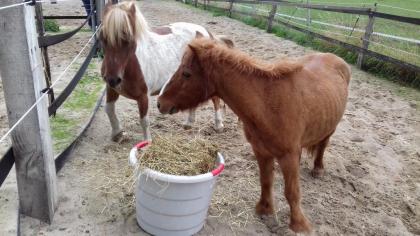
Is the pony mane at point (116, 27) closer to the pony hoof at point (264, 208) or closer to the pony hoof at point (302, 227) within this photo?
the pony hoof at point (264, 208)

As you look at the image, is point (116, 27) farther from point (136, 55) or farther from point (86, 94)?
point (86, 94)

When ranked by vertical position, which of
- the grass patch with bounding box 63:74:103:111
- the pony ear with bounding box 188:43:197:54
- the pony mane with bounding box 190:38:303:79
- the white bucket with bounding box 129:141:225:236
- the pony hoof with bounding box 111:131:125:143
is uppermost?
the pony ear with bounding box 188:43:197:54

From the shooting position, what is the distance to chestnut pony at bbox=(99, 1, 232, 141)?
3.49 metres

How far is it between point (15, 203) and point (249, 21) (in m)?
12.7

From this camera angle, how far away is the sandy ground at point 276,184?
2.99 m

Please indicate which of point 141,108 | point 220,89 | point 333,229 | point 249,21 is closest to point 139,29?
point 141,108

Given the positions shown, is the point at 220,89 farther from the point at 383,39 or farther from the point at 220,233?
the point at 383,39

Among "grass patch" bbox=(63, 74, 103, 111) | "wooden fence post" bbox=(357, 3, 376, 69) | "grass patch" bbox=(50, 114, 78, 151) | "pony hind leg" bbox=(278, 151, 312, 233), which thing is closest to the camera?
"pony hind leg" bbox=(278, 151, 312, 233)

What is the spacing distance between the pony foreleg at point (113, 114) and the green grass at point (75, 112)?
0.43 metres

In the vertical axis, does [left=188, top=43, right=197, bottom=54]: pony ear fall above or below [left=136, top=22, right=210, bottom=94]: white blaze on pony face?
above

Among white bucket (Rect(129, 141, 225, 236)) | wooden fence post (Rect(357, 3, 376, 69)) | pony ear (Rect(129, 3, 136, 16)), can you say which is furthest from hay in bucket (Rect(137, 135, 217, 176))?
wooden fence post (Rect(357, 3, 376, 69))

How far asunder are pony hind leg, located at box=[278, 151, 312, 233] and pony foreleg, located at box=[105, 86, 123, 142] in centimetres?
218

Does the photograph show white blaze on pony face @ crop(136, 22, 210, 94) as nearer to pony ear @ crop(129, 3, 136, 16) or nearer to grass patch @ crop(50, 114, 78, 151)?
pony ear @ crop(129, 3, 136, 16)

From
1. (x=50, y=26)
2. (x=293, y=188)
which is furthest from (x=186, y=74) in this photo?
(x=50, y=26)
